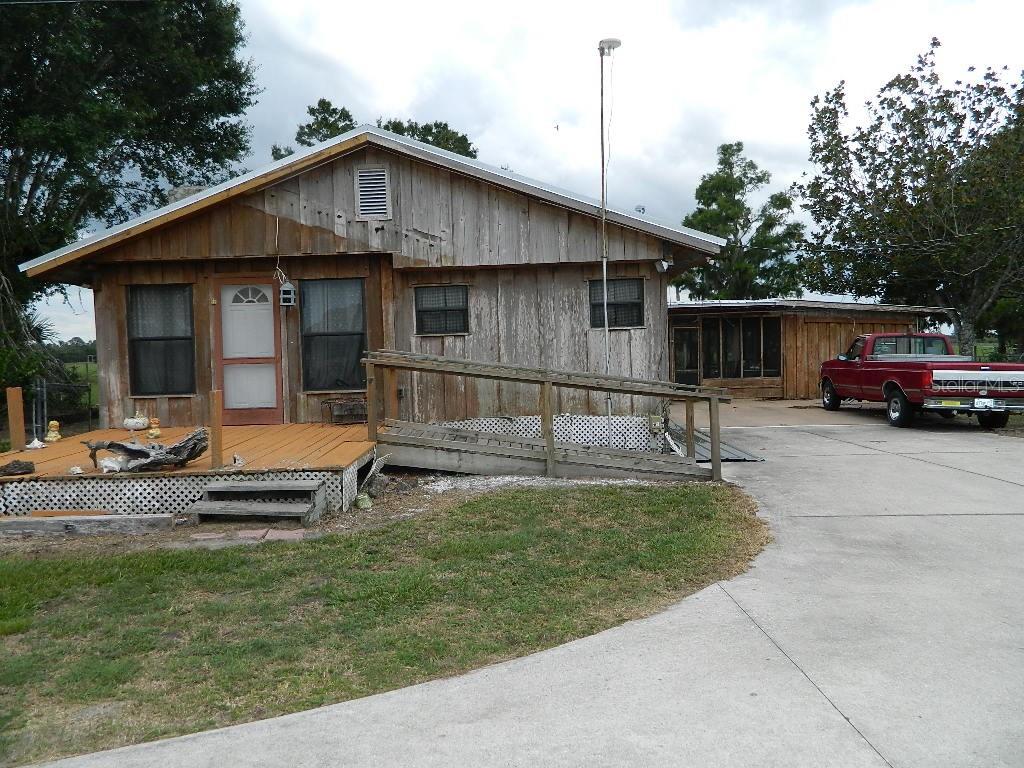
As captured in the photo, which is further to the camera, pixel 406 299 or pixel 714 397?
pixel 406 299

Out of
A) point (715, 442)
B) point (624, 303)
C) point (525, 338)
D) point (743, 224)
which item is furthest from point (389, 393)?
point (743, 224)

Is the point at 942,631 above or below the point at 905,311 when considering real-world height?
below

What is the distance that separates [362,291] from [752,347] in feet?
45.9

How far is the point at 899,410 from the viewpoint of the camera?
13828mm

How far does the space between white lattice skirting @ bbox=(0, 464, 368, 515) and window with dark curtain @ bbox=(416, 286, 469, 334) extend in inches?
156

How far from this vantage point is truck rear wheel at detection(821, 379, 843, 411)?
1723cm

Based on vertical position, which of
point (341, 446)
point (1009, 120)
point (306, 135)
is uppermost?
point (306, 135)

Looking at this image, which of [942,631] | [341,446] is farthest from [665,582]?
[341,446]

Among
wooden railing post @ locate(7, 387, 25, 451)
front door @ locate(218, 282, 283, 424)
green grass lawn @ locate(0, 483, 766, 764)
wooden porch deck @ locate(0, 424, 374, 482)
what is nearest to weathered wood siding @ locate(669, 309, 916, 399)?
front door @ locate(218, 282, 283, 424)

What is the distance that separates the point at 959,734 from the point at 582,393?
294 inches

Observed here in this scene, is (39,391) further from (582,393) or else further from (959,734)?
(959,734)

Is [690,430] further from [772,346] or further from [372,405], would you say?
[772,346]

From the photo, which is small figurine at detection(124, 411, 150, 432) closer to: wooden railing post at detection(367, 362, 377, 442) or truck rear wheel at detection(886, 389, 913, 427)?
wooden railing post at detection(367, 362, 377, 442)

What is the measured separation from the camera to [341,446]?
7.95 m
